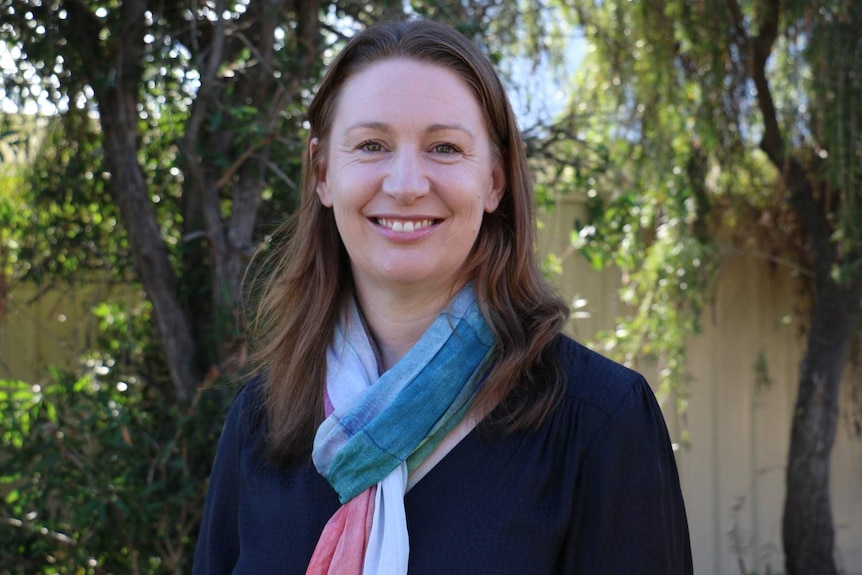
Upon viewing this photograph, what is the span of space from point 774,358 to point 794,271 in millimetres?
526

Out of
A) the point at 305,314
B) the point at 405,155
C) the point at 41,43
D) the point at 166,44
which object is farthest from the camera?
the point at 166,44

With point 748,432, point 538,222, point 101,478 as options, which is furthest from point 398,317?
point 748,432

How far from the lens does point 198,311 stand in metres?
3.74

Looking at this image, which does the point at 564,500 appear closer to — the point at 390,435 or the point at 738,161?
the point at 390,435

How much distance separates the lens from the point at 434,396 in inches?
66.1

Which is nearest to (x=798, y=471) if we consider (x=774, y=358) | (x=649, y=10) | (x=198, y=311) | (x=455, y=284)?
(x=774, y=358)

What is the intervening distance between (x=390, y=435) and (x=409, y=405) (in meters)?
0.06

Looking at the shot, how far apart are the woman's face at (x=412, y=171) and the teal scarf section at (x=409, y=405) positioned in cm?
11

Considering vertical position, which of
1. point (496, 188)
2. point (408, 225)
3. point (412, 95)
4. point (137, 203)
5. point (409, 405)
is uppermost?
point (137, 203)

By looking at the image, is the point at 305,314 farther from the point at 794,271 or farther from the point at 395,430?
the point at 794,271

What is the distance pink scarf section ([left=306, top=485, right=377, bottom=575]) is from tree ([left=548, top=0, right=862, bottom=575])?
308 centimetres

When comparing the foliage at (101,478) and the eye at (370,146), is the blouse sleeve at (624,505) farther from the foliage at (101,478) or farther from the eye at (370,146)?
the foliage at (101,478)

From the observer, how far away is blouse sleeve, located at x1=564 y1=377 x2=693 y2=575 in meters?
1.60

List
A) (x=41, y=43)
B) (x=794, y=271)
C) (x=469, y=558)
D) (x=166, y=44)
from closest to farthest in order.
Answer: (x=469, y=558), (x=41, y=43), (x=166, y=44), (x=794, y=271)
